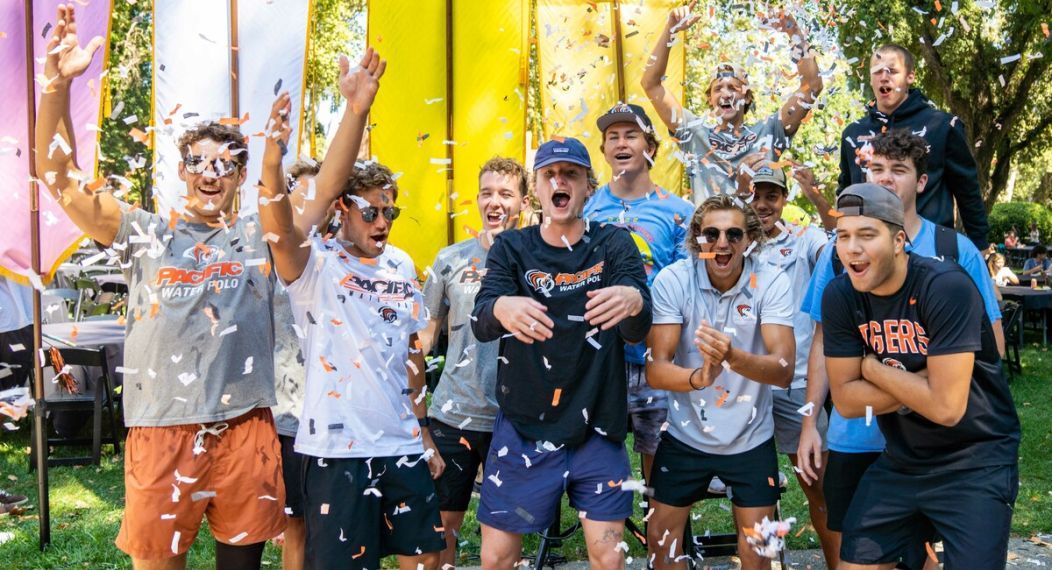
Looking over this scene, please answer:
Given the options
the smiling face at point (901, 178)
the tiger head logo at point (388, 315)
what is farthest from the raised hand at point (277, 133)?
the smiling face at point (901, 178)

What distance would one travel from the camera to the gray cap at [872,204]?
3400 millimetres

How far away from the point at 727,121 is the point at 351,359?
8.63 ft

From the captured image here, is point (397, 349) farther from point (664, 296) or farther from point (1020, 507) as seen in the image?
point (1020, 507)

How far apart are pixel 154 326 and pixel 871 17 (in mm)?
11551

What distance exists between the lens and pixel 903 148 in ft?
12.9

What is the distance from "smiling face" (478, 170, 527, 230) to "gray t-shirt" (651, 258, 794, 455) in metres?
0.84

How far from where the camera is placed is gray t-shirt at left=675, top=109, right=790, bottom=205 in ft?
17.0

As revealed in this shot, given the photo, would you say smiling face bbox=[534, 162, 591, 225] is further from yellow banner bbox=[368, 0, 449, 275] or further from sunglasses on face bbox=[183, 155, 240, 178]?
yellow banner bbox=[368, 0, 449, 275]

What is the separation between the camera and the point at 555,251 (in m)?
3.76

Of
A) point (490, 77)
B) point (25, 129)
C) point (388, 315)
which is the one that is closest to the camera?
point (388, 315)

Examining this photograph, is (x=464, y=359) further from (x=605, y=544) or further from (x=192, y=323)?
(x=192, y=323)

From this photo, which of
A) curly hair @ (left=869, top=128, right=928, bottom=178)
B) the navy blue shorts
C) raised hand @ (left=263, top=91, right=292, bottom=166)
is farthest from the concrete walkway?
raised hand @ (left=263, top=91, right=292, bottom=166)

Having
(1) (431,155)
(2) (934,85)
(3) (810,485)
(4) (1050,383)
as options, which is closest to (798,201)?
(2) (934,85)

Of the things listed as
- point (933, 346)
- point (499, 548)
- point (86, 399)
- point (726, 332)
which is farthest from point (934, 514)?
point (86, 399)
